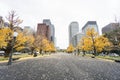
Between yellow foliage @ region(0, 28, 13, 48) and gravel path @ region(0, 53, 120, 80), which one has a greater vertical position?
yellow foliage @ region(0, 28, 13, 48)

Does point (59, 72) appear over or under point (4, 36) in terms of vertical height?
under

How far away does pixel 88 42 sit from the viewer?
170 feet

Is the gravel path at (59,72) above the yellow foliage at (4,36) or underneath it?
underneath

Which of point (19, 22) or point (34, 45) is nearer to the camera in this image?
point (19, 22)

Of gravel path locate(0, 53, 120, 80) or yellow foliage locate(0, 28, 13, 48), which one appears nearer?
gravel path locate(0, 53, 120, 80)

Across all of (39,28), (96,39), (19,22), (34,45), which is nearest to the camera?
(19,22)

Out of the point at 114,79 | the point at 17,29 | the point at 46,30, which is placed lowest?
the point at 114,79

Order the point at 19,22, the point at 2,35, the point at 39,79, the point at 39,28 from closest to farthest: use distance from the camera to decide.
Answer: the point at 39,79
the point at 2,35
the point at 19,22
the point at 39,28

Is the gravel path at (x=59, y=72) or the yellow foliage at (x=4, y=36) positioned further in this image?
the yellow foliage at (x=4, y=36)

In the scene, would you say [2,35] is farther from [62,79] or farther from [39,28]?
[39,28]

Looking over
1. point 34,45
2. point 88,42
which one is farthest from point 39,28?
point 88,42

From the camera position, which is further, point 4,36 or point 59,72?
point 4,36

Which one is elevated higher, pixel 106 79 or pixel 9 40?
pixel 9 40

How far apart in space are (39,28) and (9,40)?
115 m
